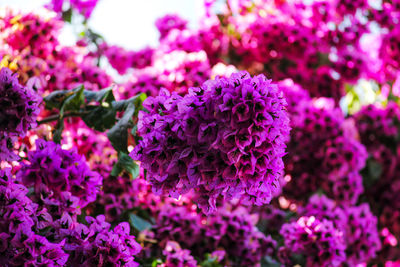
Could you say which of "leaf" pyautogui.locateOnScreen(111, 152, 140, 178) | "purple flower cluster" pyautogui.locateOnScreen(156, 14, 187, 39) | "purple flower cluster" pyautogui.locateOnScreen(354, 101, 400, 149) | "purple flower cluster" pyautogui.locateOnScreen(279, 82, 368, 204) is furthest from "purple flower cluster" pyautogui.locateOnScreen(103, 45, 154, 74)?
"leaf" pyautogui.locateOnScreen(111, 152, 140, 178)

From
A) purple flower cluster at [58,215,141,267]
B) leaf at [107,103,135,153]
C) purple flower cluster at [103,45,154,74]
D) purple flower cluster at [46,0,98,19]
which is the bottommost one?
purple flower cluster at [103,45,154,74]

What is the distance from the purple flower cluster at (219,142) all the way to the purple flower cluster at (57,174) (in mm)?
323

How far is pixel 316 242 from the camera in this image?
1.65 metres

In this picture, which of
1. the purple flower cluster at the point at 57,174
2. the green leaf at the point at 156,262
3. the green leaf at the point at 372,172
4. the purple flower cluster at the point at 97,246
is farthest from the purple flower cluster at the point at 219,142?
the green leaf at the point at 372,172

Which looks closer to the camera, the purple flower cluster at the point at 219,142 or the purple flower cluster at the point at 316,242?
the purple flower cluster at the point at 219,142

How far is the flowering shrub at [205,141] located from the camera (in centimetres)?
102

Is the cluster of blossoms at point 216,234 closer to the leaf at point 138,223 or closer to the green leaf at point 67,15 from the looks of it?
the leaf at point 138,223

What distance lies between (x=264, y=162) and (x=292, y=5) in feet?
7.00

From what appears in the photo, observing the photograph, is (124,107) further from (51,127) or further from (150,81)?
(150,81)

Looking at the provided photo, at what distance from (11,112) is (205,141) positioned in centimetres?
55

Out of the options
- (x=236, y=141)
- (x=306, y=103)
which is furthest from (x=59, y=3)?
(x=236, y=141)

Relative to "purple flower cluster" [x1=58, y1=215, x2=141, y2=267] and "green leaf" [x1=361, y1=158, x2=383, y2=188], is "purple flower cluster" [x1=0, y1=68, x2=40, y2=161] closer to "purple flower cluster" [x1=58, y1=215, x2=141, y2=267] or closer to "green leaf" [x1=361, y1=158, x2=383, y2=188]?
"purple flower cluster" [x1=58, y1=215, x2=141, y2=267]

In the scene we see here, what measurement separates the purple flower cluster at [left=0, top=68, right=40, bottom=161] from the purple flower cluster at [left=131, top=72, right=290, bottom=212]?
0.39 meters

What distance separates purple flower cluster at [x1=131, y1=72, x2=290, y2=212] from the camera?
98 cm
